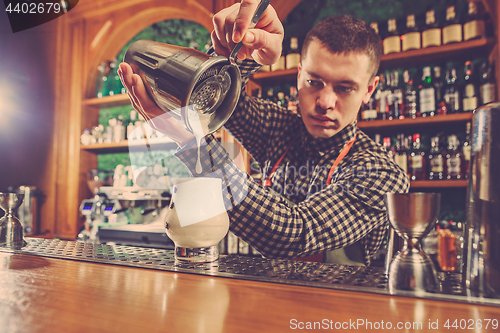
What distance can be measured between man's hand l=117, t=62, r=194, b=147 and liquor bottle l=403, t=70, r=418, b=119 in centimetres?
167

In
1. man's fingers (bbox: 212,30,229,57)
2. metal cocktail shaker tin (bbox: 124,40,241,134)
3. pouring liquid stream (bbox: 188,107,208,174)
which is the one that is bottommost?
pouring liquid stream (bbox: 188,107,208,174)

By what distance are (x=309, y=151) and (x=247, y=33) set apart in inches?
22.6

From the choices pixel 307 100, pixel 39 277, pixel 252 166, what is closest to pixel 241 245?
pixel 252 166

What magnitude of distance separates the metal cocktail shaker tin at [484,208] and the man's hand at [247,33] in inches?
20.5

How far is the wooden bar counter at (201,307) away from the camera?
1.23 ft

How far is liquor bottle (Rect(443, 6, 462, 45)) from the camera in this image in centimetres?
191

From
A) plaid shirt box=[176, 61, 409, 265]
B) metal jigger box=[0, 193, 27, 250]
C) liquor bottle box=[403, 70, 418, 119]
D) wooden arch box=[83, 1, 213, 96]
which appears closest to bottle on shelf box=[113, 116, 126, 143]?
wooden arch box=[83, 1, 213, 96]

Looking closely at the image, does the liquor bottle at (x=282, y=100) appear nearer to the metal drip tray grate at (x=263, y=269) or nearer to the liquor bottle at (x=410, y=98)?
the liquor bottle at (x=410, y=98)

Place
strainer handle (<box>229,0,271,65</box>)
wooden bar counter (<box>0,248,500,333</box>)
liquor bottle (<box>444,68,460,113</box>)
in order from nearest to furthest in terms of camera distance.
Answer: wooden bar counter (<box>0,248,500,333</box>) → strainer handle (<box>229,0,271,65</box>) → liquor bottle (<box>444,68,460,113</box>)

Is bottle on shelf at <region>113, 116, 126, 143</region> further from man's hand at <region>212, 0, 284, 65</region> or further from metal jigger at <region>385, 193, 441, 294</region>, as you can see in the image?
metal jigger at <region>385, 193, 441, 294</region>

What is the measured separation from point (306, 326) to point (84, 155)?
323cm

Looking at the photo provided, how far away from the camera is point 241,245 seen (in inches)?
86.4

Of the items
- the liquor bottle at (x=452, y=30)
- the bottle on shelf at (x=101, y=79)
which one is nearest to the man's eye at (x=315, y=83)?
the liquor bottle at (x=452, y=30)

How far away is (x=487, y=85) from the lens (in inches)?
72.0
